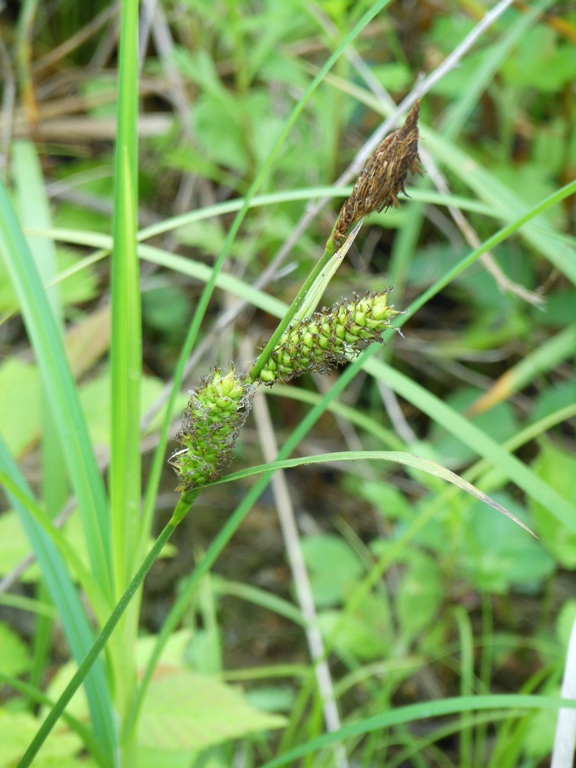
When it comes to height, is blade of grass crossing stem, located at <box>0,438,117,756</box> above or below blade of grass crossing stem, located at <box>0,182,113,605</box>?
below

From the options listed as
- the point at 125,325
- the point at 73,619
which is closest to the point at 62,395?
the point at 125,325

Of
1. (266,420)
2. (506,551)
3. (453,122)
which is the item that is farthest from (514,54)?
(506,551)

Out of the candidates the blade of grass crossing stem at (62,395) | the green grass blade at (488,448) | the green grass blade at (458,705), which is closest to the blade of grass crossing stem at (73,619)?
the blade of grass crossing stem at (62,395)

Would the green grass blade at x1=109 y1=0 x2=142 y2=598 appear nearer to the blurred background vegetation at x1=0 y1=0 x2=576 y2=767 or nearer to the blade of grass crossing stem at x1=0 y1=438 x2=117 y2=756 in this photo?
the blade of grass crossing stem at x1=0 y1=438 x2=117 y2=756

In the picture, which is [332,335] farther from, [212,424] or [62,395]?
[62,395]

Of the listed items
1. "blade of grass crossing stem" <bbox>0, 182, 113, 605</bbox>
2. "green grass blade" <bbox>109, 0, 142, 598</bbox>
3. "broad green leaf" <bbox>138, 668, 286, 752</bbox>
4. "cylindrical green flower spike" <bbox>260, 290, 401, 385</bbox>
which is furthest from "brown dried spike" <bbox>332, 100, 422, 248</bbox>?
"broad green leaf" <bbox>138, 668, 286, 752</bbox>

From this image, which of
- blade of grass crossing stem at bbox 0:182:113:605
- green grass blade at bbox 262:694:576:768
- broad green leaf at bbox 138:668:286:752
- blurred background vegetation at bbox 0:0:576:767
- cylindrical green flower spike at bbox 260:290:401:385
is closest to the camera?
cylindrical green flower spike at bbox 260:290:401:385

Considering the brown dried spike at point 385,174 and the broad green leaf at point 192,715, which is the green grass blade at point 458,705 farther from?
the brown dried spike at point 385,174

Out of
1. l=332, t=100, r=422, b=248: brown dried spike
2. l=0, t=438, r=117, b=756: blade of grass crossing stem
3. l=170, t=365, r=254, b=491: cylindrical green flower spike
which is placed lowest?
l=0, t=438, r=117, b=756: blade of grass crossing stem
